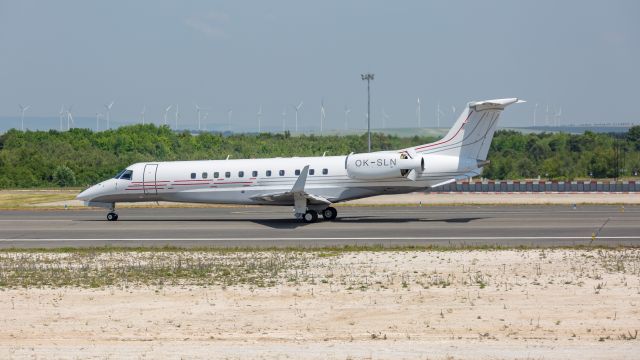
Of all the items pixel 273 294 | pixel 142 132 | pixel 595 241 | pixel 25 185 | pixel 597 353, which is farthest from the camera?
pixel 142 132

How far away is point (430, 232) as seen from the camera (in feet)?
97.8

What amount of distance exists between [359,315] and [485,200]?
36.7 metres

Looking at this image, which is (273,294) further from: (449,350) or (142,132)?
(142,132)

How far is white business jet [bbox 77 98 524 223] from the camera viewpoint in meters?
34.1

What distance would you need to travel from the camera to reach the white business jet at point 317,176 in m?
34.1

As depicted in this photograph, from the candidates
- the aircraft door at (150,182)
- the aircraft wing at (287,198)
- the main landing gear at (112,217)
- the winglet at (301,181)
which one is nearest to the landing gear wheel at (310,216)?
the aircraft wing at (287,198)

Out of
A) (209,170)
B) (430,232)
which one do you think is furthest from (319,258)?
(209,170)

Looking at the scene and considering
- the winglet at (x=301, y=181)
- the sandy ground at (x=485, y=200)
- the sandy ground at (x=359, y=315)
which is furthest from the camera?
the sandy ground at (x=485, y=200)

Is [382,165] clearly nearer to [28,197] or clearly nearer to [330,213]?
[330,213]

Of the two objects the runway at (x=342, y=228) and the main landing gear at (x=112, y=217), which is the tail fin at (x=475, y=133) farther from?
the main landing gear at (x=112, y=217)

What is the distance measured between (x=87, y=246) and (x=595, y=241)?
50.7ft

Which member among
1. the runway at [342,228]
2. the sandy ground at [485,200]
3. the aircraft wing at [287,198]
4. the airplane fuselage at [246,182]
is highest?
the airplane fuselage at [246,182]

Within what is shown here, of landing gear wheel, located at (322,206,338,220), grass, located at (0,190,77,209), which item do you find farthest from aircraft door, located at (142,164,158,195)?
grass, located at (0,190,77,209)

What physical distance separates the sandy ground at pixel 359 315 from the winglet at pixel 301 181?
1257cm
